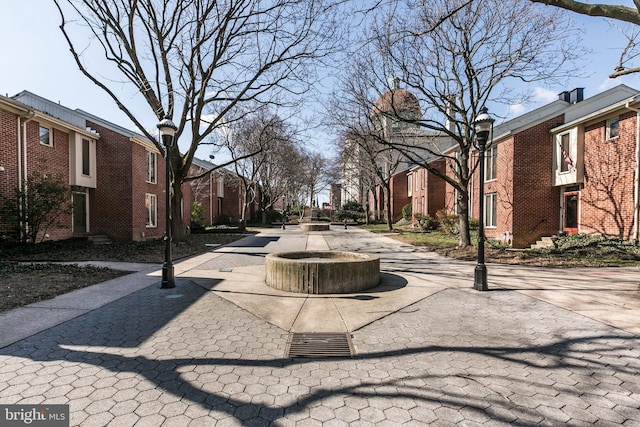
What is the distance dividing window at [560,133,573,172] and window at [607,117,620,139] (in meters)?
1.73

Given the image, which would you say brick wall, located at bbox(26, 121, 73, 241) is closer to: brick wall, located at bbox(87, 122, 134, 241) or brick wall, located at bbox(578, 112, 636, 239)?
brick wall, located at bbox(87, 122, 134, 241)

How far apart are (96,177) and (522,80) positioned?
2081 cm

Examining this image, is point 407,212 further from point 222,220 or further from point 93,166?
point 93,166

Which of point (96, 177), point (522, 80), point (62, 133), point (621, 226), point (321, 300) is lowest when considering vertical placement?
point (321, 300)

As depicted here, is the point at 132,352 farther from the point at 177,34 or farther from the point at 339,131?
the point at 339,131

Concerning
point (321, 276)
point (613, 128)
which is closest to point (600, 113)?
point (613, 128)

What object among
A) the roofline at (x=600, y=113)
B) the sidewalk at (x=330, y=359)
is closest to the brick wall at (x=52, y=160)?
the sidewalk at (x=330, y=359)

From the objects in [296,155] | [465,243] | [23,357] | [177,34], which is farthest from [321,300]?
[296,155]

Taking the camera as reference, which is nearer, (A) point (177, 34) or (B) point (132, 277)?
(B) point (132, 277)

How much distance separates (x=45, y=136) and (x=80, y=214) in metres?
4.20

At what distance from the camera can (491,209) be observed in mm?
19750

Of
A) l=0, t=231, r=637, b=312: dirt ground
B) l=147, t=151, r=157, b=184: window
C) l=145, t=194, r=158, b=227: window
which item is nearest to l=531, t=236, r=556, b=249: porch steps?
l=0, t=231, r=637, b=312: dirt ground

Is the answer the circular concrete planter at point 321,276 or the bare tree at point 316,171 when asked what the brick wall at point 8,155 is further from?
the bare tree at point 316,171

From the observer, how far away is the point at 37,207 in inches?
522
